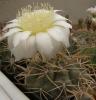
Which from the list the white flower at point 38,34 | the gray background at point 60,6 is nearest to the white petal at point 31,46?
the white flower at point 38,34

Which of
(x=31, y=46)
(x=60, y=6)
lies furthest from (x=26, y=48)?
(x=60, y=6)

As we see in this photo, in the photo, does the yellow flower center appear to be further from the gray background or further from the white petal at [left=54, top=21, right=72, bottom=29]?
the gray background

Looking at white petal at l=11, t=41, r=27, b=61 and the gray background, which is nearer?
white petal at l=11, t=41, r=27, b=61

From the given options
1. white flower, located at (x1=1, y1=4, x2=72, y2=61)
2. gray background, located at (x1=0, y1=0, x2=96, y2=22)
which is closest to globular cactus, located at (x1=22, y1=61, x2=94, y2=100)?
white flower, located at (x1=1, y1=4, x2=72, y2=61)

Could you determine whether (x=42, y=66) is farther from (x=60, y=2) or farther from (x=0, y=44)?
(x=60, y=2)

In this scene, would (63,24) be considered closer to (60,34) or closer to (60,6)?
(60,34)

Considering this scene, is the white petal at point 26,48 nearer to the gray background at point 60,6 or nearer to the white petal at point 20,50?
the white petal at point 20,50

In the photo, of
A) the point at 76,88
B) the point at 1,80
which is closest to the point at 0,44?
the point at 1,80
